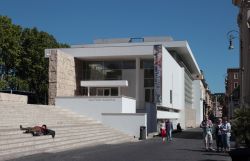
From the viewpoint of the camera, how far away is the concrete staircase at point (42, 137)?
20250mm

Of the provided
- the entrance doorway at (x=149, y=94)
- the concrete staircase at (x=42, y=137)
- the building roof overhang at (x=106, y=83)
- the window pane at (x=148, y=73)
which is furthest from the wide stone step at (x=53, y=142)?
the window pane at (x=148, y=73)

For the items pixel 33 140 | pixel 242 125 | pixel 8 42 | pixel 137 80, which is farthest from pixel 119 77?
pixel 242 125

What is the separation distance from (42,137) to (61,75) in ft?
87.4

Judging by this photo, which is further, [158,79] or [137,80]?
[137,80]

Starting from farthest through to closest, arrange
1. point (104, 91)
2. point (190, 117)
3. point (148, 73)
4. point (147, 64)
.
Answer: point (190, 117) → point (148, 73) → point (147, 64) → point (104, 91)

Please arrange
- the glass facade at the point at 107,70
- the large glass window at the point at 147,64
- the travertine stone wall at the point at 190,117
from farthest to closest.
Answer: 1. the travertine stone wall at the point at 190,117
2. the glass facade at the point at 107,70
3. the large glass window at the point at 147,64

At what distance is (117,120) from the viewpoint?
136 feet

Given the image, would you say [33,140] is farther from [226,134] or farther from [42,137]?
[226,134]

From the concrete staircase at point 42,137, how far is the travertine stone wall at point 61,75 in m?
6.29

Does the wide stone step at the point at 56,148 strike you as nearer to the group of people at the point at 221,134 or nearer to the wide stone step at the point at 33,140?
the wide stone step at the point at 33,140

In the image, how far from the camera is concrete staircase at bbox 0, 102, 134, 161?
20250mm

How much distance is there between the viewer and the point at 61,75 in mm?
49531

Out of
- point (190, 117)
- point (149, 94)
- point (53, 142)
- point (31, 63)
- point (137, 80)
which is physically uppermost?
point (31, 63)

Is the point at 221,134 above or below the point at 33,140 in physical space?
above
